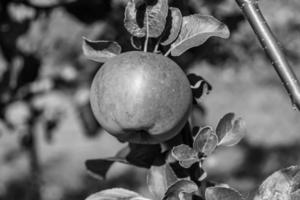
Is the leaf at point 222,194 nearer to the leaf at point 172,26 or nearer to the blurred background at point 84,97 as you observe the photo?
the blurred background at point 84,97

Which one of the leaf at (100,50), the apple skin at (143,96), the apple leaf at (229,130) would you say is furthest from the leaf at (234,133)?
the leaf at (100,50)

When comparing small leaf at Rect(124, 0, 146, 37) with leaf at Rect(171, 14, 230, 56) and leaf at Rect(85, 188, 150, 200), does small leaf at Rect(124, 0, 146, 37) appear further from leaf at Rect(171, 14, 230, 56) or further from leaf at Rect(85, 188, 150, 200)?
leaf at Rect(85, 188, 150, 200)

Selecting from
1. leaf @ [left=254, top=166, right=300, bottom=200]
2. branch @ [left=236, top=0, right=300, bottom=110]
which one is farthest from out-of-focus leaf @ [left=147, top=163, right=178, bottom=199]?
branch @ [left=236, top=0, right=300, bottom=110]

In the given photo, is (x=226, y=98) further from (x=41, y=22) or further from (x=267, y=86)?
(x=41, y=22)

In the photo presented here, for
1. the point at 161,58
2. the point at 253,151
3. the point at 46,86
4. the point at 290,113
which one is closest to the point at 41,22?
the point at 46,86

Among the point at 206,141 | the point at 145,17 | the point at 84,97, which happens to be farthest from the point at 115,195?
the point at 84,97
